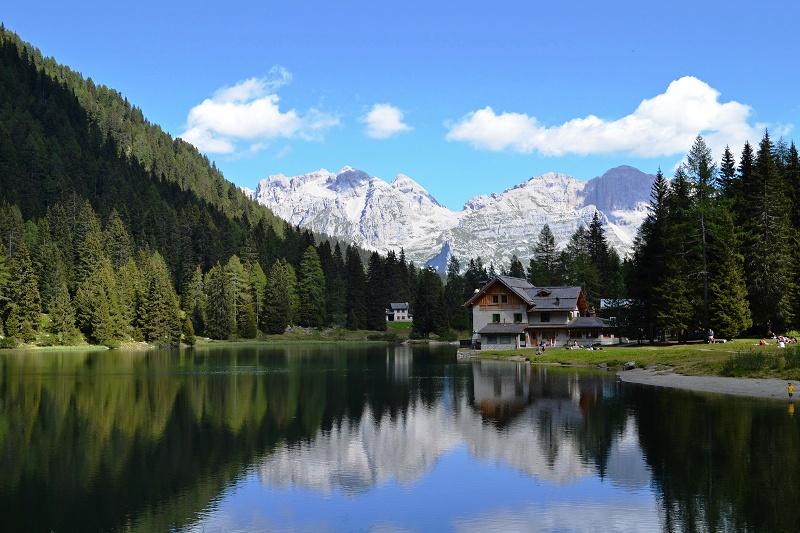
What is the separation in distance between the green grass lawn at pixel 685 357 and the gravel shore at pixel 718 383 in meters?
1.68

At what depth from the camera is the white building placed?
395 ft

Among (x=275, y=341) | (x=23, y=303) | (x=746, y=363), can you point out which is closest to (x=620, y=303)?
(x=746, y=363)

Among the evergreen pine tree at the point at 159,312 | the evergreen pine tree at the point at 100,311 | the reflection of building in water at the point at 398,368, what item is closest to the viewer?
the reflection of building in water at the point at 398,368

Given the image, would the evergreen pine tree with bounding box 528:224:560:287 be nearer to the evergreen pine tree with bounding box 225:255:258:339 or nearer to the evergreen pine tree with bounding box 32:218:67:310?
the evergreen pine tree with bounding box 225:255:258:339

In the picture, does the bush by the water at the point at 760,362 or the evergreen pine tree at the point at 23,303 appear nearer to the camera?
the bush by the water at the point at 760,362

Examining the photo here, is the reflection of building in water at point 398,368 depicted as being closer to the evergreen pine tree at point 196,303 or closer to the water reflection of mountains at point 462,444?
the water reflection of mountains at point 462,444

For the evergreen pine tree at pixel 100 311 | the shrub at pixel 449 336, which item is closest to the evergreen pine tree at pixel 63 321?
the evergreen pine tree at pixel 100 311

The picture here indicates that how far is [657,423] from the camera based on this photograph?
43.9 metres

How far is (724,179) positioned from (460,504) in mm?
102078

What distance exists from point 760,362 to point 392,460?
41.3 m

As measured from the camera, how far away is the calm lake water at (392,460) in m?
25.6

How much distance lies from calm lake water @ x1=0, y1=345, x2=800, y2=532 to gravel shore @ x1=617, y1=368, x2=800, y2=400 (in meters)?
3.03

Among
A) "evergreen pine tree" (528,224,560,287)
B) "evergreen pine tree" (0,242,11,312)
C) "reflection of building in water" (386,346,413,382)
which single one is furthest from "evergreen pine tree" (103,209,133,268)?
"evergreen pine tree" (528,224,560,287)

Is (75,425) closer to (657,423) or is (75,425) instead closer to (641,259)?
(657,423)
